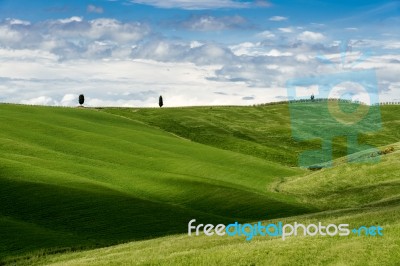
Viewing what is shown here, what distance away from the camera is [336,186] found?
74812mm

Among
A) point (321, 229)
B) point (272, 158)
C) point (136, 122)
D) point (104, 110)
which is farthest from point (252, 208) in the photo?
point (104, 110)

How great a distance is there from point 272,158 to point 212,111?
51922mm

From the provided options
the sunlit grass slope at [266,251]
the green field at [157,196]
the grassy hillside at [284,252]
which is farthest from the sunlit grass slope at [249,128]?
the grassy hillside at [284,252]

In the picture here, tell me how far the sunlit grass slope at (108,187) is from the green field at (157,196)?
0.51 feet

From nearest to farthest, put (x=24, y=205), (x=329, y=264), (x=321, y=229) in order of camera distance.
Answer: (x=329, y=264), (x=321, y=229), (x=24, y=205)

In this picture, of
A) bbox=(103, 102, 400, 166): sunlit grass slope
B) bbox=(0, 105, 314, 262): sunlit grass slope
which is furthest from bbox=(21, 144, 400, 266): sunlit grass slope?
bbox=(103, 102, 400, 166): sunlit grass slope

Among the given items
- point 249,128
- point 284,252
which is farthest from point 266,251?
point 249,128

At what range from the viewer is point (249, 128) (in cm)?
15212

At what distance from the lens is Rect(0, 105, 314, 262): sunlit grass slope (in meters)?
46.4

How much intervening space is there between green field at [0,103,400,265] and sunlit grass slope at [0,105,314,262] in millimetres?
155

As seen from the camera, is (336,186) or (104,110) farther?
(104,110)

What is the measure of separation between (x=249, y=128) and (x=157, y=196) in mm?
91237

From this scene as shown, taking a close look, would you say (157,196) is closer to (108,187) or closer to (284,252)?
(108,187)

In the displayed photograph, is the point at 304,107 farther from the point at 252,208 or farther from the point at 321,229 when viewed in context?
the point at 321,229
